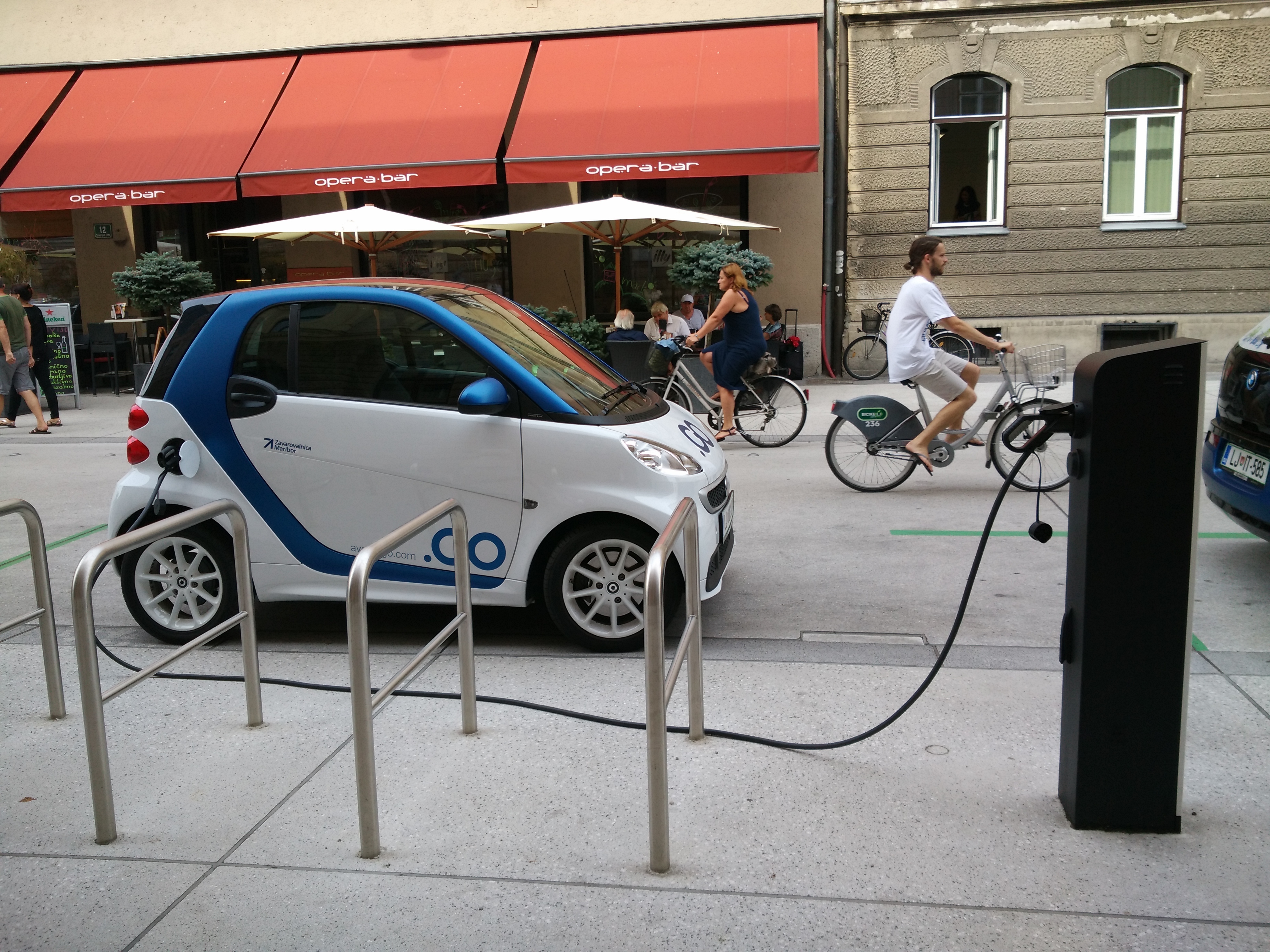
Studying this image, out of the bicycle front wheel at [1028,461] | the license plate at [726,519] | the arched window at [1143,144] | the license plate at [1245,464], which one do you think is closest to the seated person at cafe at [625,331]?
the bicycle front wheel at [1028,461]

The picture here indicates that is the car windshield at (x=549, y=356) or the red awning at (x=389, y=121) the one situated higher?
the red awning at (x=389, y=121)

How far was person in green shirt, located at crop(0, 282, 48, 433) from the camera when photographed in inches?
523

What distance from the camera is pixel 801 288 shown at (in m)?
17.8

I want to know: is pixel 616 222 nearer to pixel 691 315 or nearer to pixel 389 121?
pixel 691 315

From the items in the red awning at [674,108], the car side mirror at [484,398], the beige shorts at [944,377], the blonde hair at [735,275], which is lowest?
the beige shorts at [944,377]

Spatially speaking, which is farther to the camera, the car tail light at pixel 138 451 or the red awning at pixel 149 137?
the red awning at pixel 149 137

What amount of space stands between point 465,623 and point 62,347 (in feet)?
49.6

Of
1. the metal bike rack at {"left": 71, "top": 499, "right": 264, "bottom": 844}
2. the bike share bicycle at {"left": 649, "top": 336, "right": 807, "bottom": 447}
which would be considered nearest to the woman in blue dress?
the bike share bicycle at {"left": 649, "top": 336, "right": 807, "bottom": 447}

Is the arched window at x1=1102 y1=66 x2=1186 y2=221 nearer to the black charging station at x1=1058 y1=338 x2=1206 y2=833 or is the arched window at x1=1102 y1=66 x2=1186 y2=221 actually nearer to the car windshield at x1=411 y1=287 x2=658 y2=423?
the car windshield at x1=411 y1=287 x2=658 y2=423

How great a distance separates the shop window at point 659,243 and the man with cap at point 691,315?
1.40 metres

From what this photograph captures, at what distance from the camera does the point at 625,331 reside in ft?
45.8

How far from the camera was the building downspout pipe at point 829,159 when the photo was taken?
17141mm

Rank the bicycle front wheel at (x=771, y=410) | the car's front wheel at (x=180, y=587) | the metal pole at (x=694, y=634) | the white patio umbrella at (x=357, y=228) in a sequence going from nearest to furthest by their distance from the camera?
the metal pole at (x=694, y=634) < the car's front wheel at (x=180, y=587) < the bicycle front wheel at (x=771, y=410) < the white patio umbrella at (x=357, y=228)

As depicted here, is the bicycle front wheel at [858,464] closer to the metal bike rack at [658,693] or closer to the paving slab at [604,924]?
the metal bike rack at [658,693]
